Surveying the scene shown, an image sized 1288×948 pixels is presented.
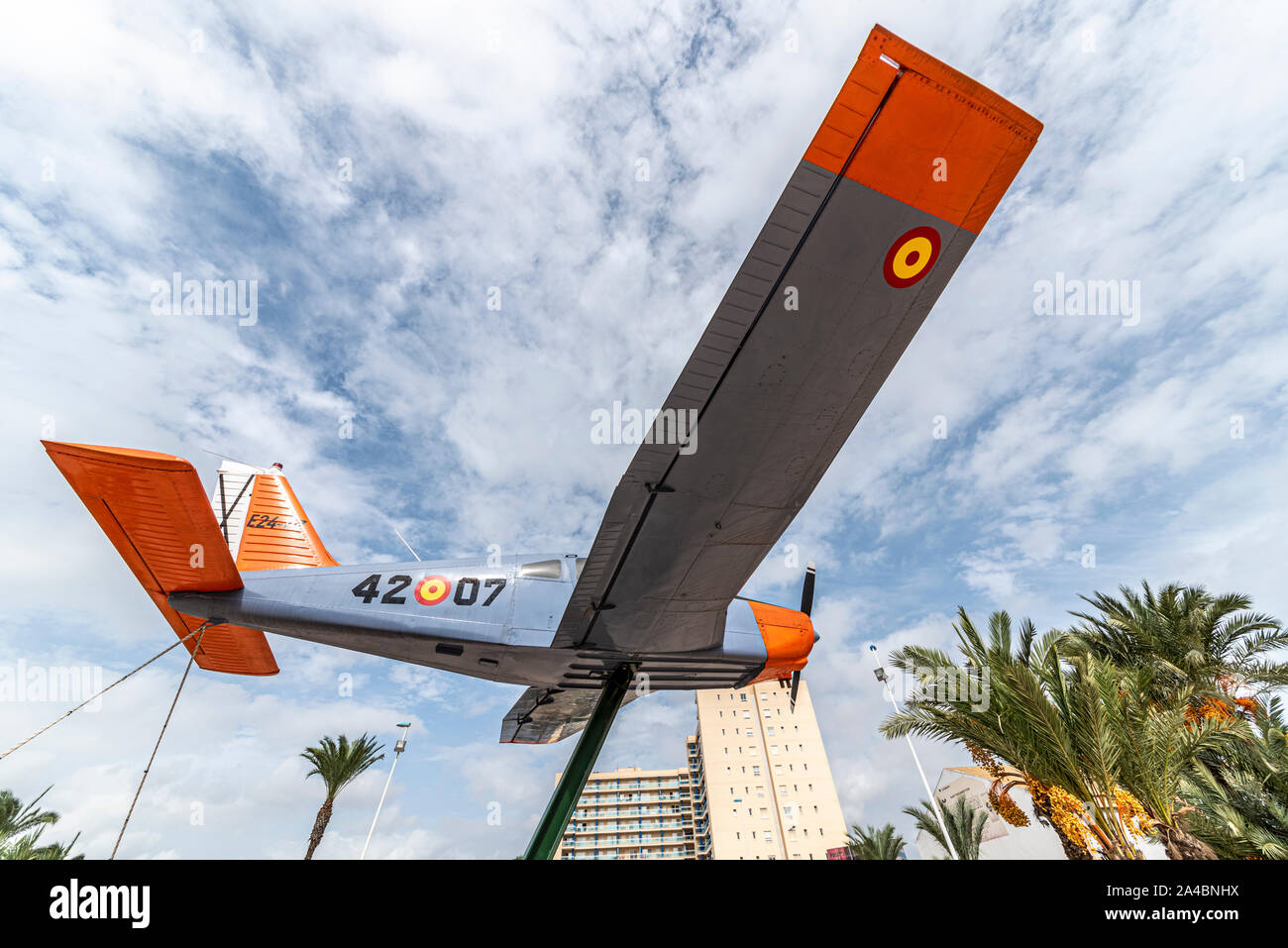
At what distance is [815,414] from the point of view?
4609mm

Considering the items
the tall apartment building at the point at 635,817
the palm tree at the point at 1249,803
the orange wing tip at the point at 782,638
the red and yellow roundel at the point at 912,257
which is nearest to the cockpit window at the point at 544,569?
the orange wing tip at the point at 782,638

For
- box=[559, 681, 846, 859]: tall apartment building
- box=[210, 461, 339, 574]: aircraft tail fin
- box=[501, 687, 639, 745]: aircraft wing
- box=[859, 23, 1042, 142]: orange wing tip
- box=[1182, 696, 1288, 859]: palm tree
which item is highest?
box=[559, 681, 846, 859]: tall apartment building

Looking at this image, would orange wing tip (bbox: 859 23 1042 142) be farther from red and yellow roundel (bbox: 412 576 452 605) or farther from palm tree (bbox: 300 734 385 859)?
palm tree (bbox: 300 734 385 859)

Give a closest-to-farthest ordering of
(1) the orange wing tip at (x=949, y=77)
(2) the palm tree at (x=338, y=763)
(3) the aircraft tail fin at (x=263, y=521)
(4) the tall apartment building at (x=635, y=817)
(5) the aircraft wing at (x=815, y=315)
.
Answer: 1. (1) the orange wing tip at (x=949, y=77)
2. (5) the aircraft wing at (x=815, y=315)
3. (3) the aircraft tail fin at (x=263, y=521)
4. (2) the palm tree at (x=338, y=763)
5. (4) the tall apartment building at (x=635, y=817)

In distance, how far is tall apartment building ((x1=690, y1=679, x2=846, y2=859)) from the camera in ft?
196

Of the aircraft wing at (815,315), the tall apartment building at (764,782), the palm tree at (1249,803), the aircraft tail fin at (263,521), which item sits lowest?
the palm tree at (1249,803)

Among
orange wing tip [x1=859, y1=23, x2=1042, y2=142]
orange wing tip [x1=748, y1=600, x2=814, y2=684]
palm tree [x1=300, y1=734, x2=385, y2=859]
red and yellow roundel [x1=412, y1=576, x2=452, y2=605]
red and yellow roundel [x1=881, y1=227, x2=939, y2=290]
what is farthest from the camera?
palm tree [x1=300, y1=734, x2=385, y2=859]

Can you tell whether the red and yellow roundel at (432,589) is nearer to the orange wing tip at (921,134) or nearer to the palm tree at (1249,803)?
the orange wing tip at (921,134)

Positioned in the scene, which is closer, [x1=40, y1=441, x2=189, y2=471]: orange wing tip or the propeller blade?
[x1=40, y1=441, x2=189, y2=471]: orange wing tip

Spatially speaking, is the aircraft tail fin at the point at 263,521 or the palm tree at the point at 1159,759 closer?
the aircraft tail fin at the point at 263,521

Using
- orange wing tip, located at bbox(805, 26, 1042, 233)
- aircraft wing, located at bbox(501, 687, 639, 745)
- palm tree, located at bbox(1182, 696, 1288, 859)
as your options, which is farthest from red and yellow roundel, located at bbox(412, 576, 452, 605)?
palm tree, located at bbox(1182, 696, 1288, 859)

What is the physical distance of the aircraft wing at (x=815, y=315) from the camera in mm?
3385

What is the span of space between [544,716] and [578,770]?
3.83 m

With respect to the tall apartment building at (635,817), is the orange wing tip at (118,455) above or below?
below
